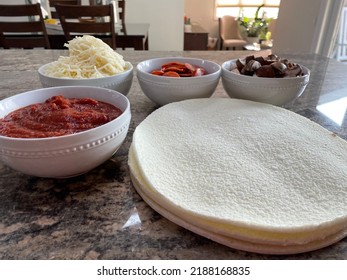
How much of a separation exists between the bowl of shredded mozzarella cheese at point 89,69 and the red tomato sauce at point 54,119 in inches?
5.7

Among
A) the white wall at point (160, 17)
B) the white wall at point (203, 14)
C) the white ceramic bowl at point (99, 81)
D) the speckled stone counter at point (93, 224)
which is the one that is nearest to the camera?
the speckled stone counter at point (93, 224)

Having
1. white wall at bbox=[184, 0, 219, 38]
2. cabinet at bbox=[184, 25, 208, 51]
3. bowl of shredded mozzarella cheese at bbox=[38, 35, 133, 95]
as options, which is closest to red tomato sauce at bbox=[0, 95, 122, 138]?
bowl of shredded mozzarella cheese at bbox=[38, 35, 133, 95]

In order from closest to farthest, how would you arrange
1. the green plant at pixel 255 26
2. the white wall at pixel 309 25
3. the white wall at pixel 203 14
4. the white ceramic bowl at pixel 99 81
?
the white ceramic bowl at pixel 99 81, the white wall at pixel 309 25, the green plant at pixel 255 26, the white wall at pixel 203 14

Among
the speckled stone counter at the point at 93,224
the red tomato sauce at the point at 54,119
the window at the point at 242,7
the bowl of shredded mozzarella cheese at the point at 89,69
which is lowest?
the speckled stone counter at the point at 93,224

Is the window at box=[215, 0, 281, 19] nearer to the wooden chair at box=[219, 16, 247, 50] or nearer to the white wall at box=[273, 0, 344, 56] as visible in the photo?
the wooden chair at box=[219, 16, 247, 50]

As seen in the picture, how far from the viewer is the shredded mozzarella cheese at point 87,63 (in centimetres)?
74

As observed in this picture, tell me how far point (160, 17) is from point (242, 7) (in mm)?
4277

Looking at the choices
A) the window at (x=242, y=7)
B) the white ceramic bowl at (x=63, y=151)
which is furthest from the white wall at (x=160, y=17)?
the window at (x=242, y=7)

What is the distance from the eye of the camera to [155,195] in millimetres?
438

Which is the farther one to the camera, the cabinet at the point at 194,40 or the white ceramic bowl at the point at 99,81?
the cabinet at the point at 194,40

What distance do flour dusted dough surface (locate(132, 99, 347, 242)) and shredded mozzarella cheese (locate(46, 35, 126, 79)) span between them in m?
0.23

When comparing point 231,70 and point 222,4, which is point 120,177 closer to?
point 231,70

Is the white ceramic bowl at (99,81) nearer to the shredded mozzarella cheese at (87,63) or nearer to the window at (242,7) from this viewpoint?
the shredded mozzarella cheese at (87,63)

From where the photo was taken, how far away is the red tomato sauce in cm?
48
